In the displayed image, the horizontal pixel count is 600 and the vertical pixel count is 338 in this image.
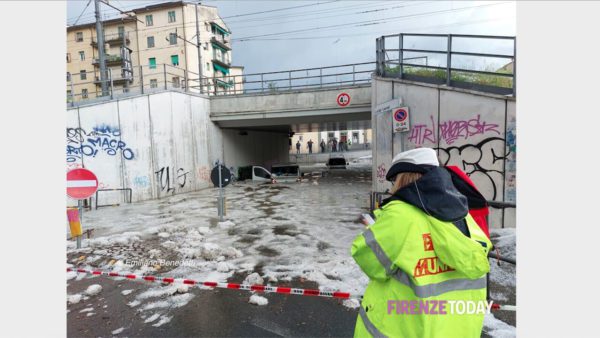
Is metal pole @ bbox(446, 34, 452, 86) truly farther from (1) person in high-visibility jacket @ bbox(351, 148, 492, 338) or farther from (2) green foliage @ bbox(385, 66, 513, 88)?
(1) person in high-visibility jacket @ bbox(351, 148, 492, 338)

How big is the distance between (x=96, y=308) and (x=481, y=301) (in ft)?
13.6

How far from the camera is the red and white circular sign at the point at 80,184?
19.7ft

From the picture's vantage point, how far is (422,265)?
1.45 metres

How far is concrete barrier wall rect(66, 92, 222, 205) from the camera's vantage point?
11609 mm

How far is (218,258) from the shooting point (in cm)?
545

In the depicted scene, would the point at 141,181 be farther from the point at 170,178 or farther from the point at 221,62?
the point at 221,62

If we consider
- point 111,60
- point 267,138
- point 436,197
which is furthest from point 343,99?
point 111,60

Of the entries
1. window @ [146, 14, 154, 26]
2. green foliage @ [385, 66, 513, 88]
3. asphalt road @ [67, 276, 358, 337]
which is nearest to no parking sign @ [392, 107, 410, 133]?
green foliage @ [385, 66, 513, 88]

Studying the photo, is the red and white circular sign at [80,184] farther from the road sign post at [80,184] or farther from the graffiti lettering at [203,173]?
the graffiti lettering at [203,173]

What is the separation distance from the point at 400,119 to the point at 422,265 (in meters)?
7.30

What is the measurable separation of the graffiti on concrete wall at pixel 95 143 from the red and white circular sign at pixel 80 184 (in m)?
6.37

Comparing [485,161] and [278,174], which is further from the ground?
[485,161]

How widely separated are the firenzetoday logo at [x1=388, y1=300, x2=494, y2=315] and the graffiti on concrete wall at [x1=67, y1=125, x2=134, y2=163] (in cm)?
1289

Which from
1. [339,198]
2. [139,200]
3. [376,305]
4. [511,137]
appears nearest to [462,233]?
[376,305]
